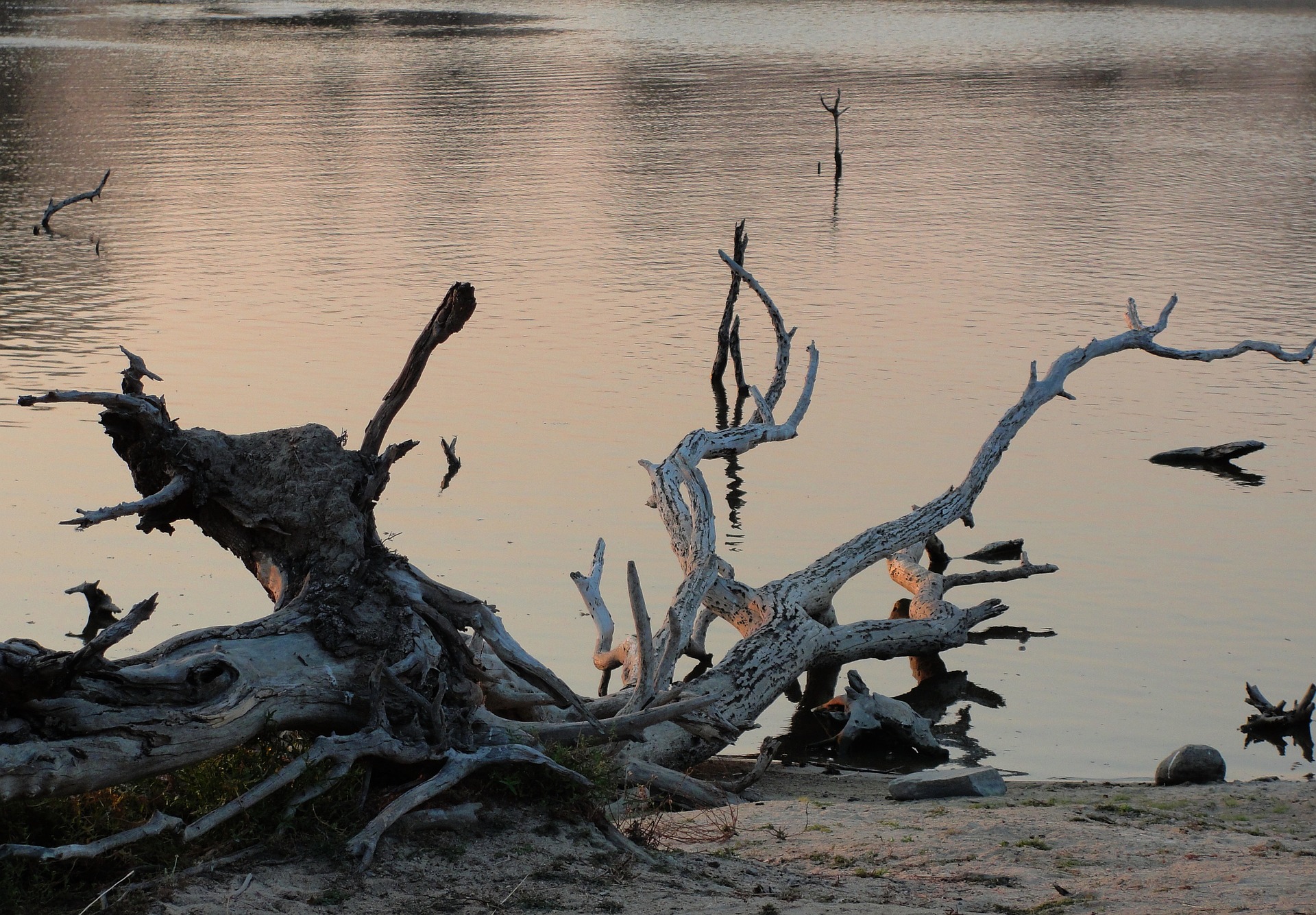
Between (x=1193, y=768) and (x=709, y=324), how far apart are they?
17.7 m

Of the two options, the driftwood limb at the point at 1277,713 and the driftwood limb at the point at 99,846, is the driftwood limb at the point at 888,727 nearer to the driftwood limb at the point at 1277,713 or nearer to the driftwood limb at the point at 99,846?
the driftwood limb at the point at 1277,713

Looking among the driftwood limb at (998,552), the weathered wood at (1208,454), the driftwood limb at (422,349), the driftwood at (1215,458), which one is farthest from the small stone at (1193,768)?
the weathered wood at (1208,454)

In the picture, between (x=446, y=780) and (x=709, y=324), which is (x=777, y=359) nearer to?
(x=446, y=780)

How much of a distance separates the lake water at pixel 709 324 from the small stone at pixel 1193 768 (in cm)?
69

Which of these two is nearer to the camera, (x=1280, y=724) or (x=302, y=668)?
(x=302, y=668)

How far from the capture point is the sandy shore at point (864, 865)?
24.3 ft

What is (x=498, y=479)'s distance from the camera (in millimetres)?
20766

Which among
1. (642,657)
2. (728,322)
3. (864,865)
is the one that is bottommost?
(864,865)

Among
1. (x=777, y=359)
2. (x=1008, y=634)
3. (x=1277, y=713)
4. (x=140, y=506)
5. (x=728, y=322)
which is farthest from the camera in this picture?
(x=728, y=322)

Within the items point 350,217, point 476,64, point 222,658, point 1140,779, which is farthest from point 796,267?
point 476,64

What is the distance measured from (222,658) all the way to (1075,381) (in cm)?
2056

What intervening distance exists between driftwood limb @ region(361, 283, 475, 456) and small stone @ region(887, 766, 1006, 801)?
4.99 metres

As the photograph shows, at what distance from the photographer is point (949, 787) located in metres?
11.8

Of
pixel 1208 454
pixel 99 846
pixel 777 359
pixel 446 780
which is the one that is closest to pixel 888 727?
pixel 777 359
